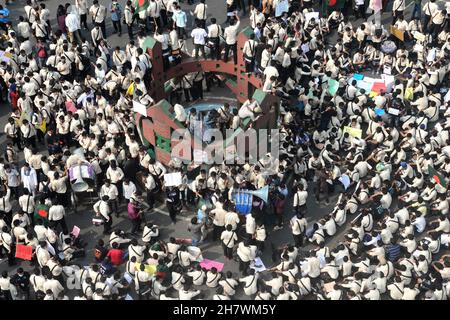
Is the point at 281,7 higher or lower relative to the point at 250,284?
higher

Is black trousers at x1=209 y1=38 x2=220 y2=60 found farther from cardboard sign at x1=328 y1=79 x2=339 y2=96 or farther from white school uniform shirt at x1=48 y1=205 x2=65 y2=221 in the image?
white school uniform shirt at x1=48 y1=205 x2=65 y2=221

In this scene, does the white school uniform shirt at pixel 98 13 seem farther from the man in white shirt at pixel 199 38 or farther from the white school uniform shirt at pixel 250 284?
the white school uniform shirt at pixel 250 284

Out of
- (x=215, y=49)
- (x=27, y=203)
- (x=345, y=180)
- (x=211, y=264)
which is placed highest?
(x=215, y=49)

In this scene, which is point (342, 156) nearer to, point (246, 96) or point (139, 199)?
point (246, 96)

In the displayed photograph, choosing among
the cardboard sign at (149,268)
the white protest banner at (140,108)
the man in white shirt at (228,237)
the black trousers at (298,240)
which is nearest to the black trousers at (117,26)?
the white protest banner at (140,108)

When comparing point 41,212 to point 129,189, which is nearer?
point 41,212

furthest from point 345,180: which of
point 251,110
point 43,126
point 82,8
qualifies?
point 82,8

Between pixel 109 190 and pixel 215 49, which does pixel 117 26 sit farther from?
pixel 109 190

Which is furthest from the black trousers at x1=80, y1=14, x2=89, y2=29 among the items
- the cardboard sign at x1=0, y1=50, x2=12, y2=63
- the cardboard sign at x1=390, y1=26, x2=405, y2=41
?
the cardboard sign at x1=390, y1=26, x2=405, y2=41
